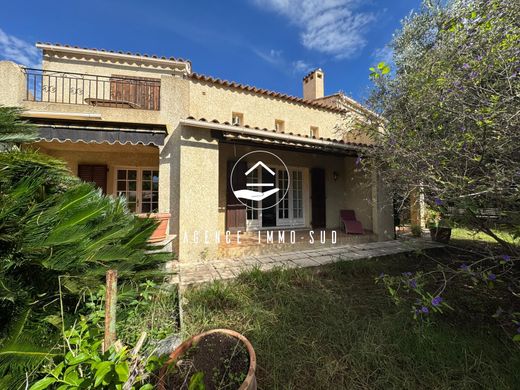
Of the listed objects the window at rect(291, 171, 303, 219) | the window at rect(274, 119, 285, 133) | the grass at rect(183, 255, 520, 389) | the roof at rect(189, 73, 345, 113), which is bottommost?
the grass at rect(183, 255, 520, 389)

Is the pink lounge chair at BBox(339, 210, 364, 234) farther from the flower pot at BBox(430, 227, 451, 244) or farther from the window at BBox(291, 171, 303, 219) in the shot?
the flower pot at BBox(430, 227, 451, 244)

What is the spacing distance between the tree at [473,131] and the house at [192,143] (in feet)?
15.2

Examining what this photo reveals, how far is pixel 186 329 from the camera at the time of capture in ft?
14.8

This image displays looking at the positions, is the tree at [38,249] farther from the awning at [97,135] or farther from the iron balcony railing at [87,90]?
the iron balcony railing at [87,90]

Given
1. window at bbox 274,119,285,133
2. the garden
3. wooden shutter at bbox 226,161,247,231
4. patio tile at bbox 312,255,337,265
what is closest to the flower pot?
the garden

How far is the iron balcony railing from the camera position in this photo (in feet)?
35.9

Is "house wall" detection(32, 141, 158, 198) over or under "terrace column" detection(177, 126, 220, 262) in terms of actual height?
over

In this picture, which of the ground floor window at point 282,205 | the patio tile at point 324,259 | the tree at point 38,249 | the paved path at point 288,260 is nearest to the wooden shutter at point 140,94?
the ground floor window at point 282,205

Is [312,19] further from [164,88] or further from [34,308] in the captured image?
[34,308]

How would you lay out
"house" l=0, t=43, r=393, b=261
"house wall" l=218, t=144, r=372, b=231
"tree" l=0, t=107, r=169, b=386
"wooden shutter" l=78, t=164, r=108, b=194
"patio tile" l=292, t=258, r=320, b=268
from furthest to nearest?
"house wall" l=218, t=144, r=372, b=231 → "wooden shutter" l=78, t=164, r=108, b=194 → "house" l=0, t=43, r=393, b=261 → "patio tile" l=292, t=258, r=320, b=268 → "tree" l=0, t=107, r=169, b=386

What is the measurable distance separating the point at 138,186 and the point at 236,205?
5.96 metres

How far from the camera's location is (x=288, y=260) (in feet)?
30.6

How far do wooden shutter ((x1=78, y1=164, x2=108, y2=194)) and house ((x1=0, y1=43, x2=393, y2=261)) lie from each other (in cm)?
5

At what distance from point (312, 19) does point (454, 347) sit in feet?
62.5
